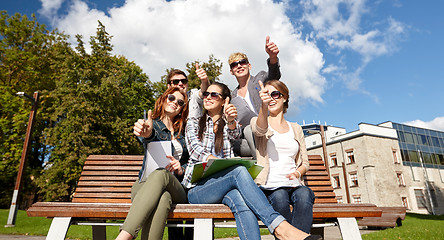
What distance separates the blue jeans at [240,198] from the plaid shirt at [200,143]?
0.63 feet

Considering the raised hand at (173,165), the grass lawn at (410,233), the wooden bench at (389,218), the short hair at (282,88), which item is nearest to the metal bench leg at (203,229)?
the raised hand at (173,165)

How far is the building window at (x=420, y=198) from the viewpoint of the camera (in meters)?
39.5

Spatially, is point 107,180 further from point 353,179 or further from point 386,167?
point 386,167

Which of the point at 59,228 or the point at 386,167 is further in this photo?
the point at 386,167

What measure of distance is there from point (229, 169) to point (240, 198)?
1.00 ft

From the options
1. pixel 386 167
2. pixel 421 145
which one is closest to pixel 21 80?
pixel 386 167

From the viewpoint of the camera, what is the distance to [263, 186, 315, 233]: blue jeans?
2670mm

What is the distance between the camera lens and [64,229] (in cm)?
260

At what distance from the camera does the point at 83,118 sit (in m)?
17.5

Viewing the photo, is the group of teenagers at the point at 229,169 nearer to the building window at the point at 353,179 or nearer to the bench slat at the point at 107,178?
the bench slat at the point at 107,178

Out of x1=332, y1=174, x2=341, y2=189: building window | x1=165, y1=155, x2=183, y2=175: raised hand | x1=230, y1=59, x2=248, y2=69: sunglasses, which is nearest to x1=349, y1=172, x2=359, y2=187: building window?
x1=332, y1=174, x2=341, y2=189: building window

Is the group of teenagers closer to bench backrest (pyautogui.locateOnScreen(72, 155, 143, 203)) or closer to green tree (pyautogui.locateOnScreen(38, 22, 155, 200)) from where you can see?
bench backrest (pyautogui.locateOnScreen(72, 155, 143, 203))

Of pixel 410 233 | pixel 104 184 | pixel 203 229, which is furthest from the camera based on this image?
pixel 410 233

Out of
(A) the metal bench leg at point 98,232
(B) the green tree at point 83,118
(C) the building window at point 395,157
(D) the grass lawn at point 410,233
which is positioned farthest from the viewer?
(C) the building window at point 395,157
